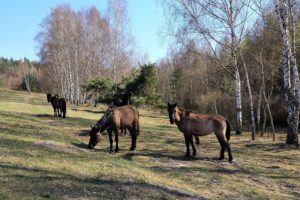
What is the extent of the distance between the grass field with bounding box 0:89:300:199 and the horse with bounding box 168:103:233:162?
662mm

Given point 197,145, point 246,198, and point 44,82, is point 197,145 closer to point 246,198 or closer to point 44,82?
point 246,198

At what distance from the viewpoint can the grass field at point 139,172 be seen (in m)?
7.27

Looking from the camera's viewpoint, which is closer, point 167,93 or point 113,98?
point 113,98

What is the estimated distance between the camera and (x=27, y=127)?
1661 cm

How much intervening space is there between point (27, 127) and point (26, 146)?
5.78 metres

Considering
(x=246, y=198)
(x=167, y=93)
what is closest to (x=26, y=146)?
(x=246, y=198)

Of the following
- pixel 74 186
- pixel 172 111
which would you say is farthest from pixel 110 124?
pixel 74 186

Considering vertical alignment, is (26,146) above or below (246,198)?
above

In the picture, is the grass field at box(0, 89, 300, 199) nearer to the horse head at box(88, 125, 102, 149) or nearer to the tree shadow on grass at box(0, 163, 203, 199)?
the tree shadow on grass at box(0, 163, 203, 199)

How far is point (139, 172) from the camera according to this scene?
9.36 metres

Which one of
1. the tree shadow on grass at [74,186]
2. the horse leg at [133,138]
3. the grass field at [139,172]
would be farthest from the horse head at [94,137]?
the tree shadow on grass at [74,186]

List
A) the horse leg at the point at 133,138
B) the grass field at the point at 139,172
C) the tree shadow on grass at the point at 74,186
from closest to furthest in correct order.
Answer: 1. the tree shadow on grass at the point at 74,186
2. the grass field at the point at 139,172
3. the horse leg at the point at 133,138

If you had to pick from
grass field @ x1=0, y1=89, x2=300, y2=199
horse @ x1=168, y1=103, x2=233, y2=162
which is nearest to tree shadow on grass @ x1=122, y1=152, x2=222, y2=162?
grass field @ x1=0, y1=89, x2=300, y2=199

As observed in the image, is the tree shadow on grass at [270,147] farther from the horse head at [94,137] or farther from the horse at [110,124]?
the horse head at [94,137]
